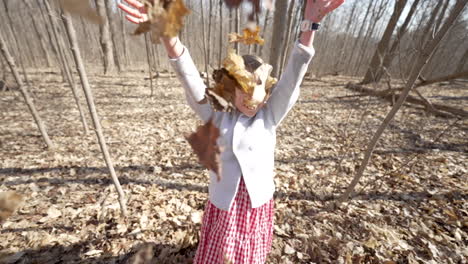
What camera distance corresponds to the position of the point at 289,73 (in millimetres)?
1051

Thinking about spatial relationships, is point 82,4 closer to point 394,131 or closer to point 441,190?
point 441,190

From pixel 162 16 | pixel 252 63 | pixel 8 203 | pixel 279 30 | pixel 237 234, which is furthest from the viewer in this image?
pixel 279 30

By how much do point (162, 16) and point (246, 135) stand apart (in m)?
0.71

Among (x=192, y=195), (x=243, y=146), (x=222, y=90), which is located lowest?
(x=192, y=195)

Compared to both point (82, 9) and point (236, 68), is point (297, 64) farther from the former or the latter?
point (82, 9)

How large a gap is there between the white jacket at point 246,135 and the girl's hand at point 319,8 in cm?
→ 23

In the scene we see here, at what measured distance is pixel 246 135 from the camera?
1.15 m

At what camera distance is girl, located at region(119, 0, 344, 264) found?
0.98 metres

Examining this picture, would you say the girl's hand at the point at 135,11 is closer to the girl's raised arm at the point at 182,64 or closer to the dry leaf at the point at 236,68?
the girl's raised arm at the point at 182,64

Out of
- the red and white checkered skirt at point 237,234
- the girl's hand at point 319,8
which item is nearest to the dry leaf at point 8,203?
the red and white checkered skirt at point 237,234

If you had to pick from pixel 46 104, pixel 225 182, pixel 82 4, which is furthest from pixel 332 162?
pixel 46 104

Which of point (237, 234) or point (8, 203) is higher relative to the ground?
point (8, 203)

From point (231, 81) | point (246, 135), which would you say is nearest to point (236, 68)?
point (231, 81)

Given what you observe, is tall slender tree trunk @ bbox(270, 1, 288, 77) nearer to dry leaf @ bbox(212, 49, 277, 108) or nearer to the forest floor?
the forest floor
